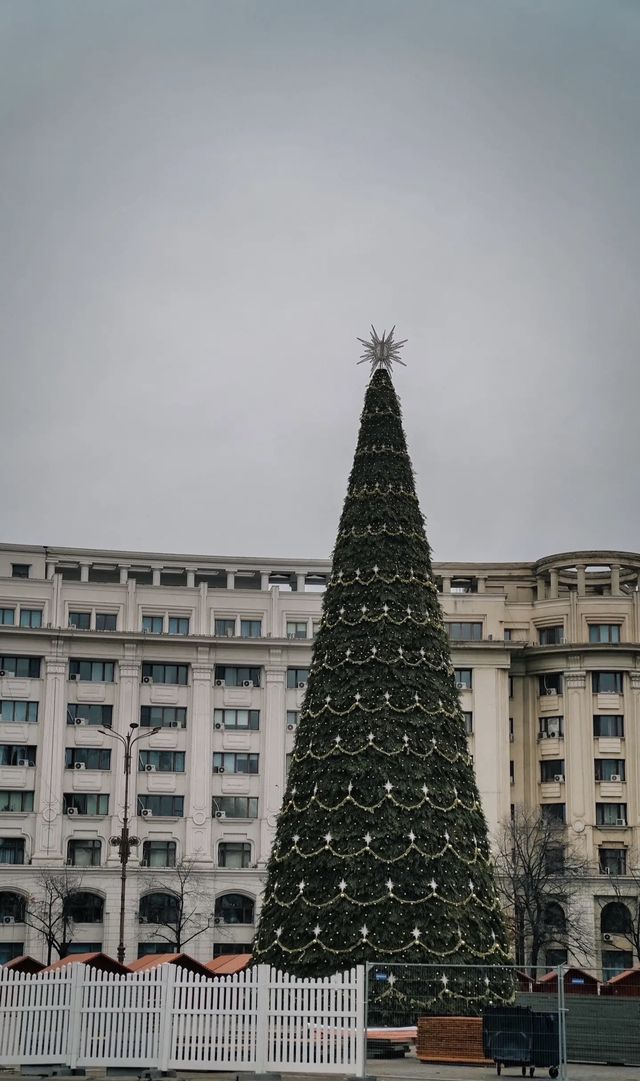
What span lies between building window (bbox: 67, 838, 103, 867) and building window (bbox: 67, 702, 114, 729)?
20.3 feet

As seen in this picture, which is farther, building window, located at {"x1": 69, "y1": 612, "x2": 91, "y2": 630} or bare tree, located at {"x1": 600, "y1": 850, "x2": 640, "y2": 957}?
building window, located at {"x1": 69, "y1": 612, "x2": 91, "y2": 630}

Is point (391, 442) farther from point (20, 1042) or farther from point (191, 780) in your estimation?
point (191, 780)

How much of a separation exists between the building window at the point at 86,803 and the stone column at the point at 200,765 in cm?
453

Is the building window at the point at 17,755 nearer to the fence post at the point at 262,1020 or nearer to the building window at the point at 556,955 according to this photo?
the building window at the point at 556,955

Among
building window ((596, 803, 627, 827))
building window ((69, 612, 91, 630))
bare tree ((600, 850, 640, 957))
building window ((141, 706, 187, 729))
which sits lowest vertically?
bare tree ((600, 850, 640, 957))

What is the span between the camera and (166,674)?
75.9m

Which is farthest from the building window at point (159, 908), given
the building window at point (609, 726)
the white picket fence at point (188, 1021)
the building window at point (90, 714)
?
the white picket fence at point (188, 1021)

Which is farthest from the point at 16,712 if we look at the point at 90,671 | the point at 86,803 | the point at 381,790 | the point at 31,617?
the point at 381,790

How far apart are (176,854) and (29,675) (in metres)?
12.5

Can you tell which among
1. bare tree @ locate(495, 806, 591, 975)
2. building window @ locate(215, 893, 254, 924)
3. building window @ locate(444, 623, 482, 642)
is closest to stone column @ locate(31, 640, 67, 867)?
building window @ locate(215, 893, 254, 924)

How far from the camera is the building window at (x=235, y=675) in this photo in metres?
76.4

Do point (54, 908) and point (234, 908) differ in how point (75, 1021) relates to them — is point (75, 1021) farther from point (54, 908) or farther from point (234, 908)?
point (234, 908)

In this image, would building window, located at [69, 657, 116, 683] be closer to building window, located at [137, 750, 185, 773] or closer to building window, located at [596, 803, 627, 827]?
building window, located at [137, 750, 185, 773]

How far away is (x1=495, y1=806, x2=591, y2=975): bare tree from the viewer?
67.8 metres
